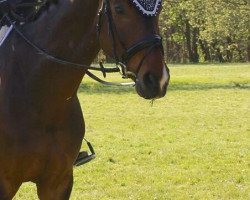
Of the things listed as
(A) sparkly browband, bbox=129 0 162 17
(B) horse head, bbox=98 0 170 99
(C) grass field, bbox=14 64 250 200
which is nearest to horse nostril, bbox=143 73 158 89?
(B) horse head, bbox=98 0 170 99

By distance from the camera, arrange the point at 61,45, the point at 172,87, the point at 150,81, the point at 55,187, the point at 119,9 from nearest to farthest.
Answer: the point at 150,81 → the point at 119,9 → the point at 61,45 → the point at 55,187 → the point at 172,87

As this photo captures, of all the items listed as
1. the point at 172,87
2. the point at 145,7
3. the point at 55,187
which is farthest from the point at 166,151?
the point at 172,87

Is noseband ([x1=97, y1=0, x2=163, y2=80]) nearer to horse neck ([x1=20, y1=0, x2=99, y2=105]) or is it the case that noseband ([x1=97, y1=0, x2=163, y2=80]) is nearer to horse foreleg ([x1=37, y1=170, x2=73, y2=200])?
horse neck ([x1=20, y1=0, x2=99, y2=105])

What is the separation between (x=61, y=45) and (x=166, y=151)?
781 cm

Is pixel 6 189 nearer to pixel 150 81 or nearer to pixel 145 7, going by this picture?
pixel 150 81

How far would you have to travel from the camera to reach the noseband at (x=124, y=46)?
3305 millimetres

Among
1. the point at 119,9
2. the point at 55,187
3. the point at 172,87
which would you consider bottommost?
the point at 172,87

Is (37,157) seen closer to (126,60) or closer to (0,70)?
(0,70)

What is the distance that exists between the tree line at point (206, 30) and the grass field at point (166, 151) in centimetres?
2383

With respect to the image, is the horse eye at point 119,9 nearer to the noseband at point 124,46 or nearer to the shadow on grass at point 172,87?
the noseband at point 124,46

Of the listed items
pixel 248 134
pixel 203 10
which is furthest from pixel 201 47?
pixel 248 134

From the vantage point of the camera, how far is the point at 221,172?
31.8ft

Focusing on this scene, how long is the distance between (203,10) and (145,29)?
5255 centimetres

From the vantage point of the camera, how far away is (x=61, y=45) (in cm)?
396
